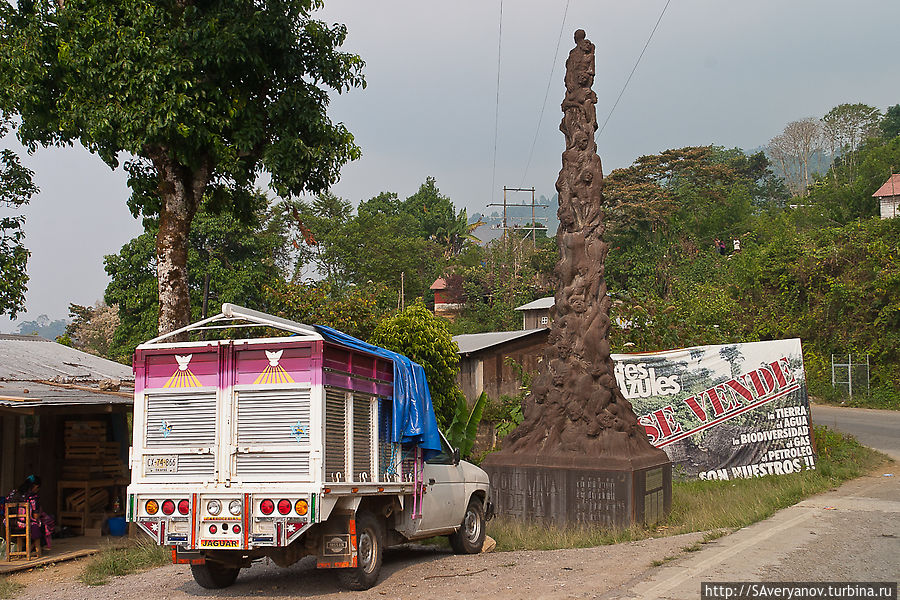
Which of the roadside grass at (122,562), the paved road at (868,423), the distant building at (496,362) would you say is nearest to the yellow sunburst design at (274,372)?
the roadside grass at (122,562)

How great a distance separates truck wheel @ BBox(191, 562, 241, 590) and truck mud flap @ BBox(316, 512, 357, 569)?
1430mm

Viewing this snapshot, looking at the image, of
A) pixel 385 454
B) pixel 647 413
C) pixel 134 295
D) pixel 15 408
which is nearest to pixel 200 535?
pixel 385 454

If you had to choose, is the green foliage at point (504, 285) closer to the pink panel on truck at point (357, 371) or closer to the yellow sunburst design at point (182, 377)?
the pink panel on truck at point (357, 371)

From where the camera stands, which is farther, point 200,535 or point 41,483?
point 41,483

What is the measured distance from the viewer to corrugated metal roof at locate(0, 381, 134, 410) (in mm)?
12281

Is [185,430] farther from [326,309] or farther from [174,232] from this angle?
[326,309]

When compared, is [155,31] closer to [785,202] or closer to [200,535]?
[200,535]

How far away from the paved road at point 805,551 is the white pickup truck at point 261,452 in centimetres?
293

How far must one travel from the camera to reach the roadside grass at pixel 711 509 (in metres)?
12.9

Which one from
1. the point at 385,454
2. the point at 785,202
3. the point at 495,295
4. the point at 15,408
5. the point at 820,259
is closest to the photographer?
the point at 385,454

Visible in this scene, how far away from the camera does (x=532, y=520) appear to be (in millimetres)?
14438

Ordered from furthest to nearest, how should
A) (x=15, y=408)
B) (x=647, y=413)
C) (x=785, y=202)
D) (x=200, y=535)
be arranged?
(x=785, y=202) → (x=647, y=413) → (x=15, y=408) → (x=200, y=535)

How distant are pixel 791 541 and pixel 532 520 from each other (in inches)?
180

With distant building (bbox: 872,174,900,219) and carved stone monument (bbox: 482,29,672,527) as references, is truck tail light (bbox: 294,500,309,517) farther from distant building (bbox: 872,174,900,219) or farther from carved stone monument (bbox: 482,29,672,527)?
distant building (bbox: 872,174,900,219)
